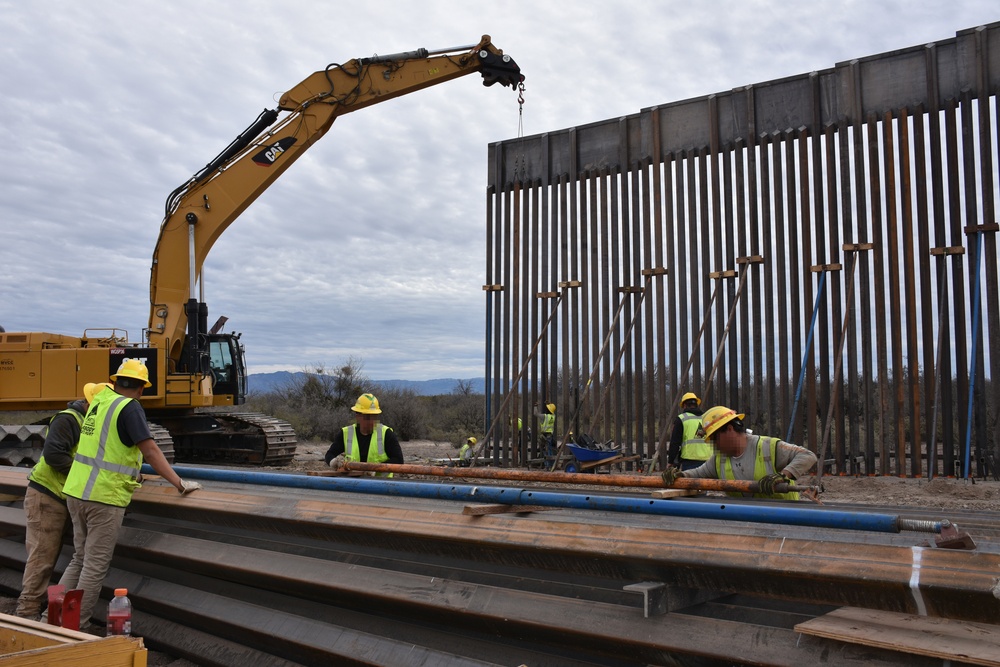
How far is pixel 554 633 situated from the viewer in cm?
313

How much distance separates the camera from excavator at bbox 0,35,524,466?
14.6 metres

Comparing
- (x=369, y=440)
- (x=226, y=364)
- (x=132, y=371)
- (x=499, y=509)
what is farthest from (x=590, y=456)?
(x=499, y=509)

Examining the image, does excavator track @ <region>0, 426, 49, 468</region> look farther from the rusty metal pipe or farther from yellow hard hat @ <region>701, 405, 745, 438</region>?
yellow hard hat @ <region>701, 405, 745, 438</region>

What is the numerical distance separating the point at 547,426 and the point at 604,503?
1095 cm

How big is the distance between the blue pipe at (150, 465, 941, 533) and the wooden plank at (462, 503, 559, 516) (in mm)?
39

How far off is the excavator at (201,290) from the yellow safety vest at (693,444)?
9046 mm

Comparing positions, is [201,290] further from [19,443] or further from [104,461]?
[104,461]

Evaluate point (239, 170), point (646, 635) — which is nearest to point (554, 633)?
point (646, 635)

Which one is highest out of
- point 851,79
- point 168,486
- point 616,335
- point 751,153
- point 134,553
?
point 851,79

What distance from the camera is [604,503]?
3645 mm

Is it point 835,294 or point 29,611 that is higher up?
point 835,294

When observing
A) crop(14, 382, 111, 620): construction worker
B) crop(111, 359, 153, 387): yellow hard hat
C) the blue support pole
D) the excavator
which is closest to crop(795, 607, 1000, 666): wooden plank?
crop(111, 359, 153, 387): yellow hard hat

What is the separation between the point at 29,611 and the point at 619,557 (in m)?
4.58

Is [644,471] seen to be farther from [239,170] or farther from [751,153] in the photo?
[239,170]
